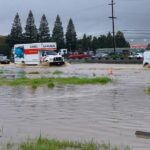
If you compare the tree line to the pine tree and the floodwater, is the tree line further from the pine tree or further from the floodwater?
the floodwater

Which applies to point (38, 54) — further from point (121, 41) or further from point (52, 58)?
point (121, 41)

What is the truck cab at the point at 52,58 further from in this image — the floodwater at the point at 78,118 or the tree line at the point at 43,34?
the tree line at the point at 43,34

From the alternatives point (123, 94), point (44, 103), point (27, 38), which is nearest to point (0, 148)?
point (44, 103)

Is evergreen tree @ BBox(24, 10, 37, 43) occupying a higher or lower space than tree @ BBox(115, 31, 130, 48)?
higher

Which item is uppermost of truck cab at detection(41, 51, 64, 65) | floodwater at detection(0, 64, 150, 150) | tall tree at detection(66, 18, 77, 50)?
tall tree at detection(66, 18, 77, 50)

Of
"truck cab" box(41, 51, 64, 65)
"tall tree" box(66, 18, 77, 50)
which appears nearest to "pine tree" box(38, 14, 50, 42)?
"tall tree" box(66, 18, 77, 50)

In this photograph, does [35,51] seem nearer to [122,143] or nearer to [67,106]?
[67,106]

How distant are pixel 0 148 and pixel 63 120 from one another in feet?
14.5

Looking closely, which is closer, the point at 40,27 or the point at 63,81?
the point at 63,81

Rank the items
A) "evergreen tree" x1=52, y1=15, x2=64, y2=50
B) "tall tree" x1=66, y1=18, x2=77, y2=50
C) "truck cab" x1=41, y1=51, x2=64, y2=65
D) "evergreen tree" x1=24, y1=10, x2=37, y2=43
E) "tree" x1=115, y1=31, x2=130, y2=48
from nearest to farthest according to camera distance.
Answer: "truck cab" x1=41, y1=51, x2=64, y2=65 → "evergreen tree" x1=24, y1=10, x2=37, y2=43 → "evergreen tree" x1=52, y1=15, x2=64, y2=50 → "tall tree" x1=66, y1=18, x2=77, y2=50 → "tree" x1=115, y1=31, x2=130, y2=48

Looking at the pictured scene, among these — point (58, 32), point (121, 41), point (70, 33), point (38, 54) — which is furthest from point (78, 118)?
point (121, 41)

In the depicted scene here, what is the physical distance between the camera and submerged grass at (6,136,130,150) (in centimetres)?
901

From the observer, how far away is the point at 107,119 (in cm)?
1362

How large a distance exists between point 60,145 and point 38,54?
61390mm
